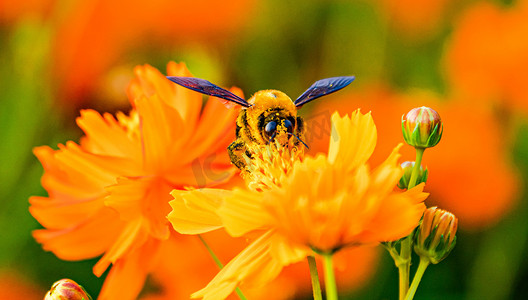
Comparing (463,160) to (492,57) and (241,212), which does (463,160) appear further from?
(241,212)

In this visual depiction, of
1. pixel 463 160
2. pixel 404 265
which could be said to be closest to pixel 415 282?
pixel 404 265

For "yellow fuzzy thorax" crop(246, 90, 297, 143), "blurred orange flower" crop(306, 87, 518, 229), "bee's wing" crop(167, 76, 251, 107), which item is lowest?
"blurred orange flower" crop(306, 87, 518, 229)

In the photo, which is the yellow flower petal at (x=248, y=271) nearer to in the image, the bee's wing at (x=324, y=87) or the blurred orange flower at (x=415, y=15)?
the bee's wing at (x=324, y=87)

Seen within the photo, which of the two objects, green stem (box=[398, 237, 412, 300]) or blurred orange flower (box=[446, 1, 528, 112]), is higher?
blurred orange flower (box=[446, 1, 528, 112])

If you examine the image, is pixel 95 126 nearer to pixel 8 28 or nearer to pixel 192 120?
pixel 192 120

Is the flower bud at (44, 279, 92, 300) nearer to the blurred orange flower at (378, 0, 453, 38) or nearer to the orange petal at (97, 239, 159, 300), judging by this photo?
the orange petal at (97, 239, 159, 300)

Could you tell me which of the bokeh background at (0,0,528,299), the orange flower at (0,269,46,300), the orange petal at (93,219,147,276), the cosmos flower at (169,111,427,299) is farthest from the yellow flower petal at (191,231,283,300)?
the orange flower at (0,269,46,300)
